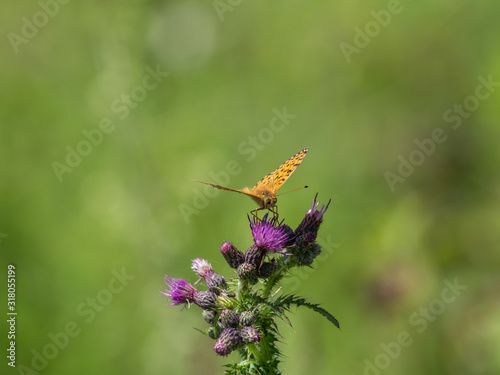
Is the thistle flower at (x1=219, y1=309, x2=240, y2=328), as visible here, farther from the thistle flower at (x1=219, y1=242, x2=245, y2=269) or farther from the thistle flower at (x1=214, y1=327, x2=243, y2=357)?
the thistle flower at (x1=219, y1=242, x2=245, y2=269)

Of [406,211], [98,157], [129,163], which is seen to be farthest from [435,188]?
[98,157]

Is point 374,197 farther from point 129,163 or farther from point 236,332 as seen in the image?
point 236,332

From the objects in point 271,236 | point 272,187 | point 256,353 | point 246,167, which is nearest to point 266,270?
point 271,236

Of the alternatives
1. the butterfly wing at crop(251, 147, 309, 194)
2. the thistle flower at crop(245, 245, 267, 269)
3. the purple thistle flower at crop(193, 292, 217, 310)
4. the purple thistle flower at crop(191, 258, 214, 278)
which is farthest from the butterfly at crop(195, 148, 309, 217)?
the purple thistle flower at crop(193, 292, 217, 310)

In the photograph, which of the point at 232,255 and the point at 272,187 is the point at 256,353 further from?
the point at 272,187

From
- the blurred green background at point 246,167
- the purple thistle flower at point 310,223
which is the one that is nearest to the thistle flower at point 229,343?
the purple thistle flower at point 310,223

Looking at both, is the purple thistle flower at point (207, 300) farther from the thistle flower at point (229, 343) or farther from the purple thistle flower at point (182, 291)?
the thistle flower at point (229, 343)
